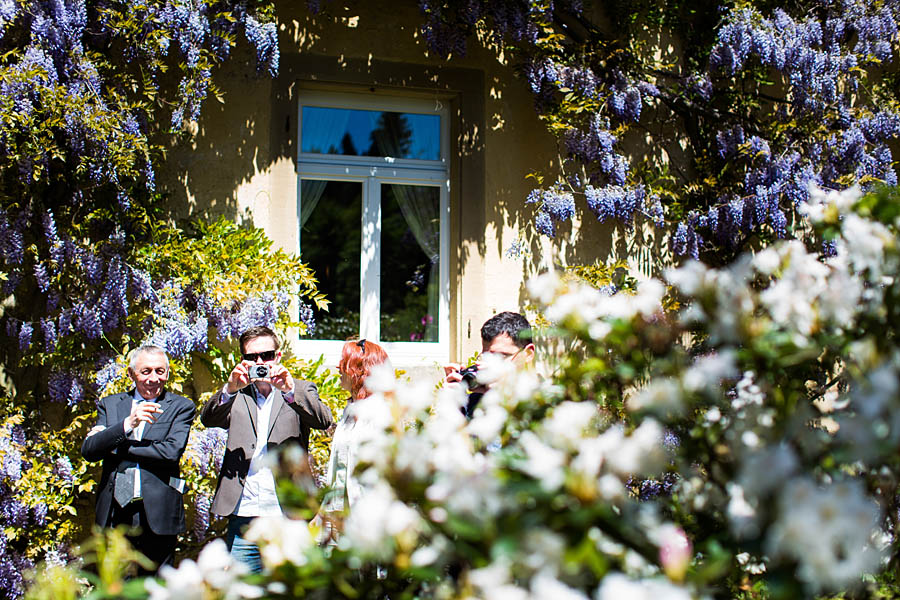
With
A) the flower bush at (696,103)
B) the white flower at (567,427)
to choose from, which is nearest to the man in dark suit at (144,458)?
the white flower at (567,427)

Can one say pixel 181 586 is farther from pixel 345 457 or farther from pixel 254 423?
pixel 254 423

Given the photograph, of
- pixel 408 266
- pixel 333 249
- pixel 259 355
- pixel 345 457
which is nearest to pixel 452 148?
pixel 408 266

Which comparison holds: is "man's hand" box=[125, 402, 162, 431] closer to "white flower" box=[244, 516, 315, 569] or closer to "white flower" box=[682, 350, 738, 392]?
"white flower" box=[244, 516, 315, 569]

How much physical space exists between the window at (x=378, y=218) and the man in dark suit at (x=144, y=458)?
60.6 inches

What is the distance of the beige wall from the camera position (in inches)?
185

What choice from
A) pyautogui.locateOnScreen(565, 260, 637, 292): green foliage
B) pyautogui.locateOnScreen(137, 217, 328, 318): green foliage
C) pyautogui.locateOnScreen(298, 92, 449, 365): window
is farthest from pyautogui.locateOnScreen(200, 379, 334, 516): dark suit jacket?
pyautogui.locateOnScreen(565, 260, 637, 292): green foliage

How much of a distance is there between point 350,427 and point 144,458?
89cm

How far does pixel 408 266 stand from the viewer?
201 inches

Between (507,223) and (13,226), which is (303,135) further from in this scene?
(13,226)

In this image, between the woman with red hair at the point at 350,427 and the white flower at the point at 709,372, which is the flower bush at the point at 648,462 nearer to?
the white flower at the point at 709,372

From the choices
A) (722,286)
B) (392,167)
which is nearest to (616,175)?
(392,167)

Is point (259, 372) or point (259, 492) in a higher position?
point (259, 372)

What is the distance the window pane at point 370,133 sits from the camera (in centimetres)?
502

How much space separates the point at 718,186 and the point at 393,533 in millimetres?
4611
